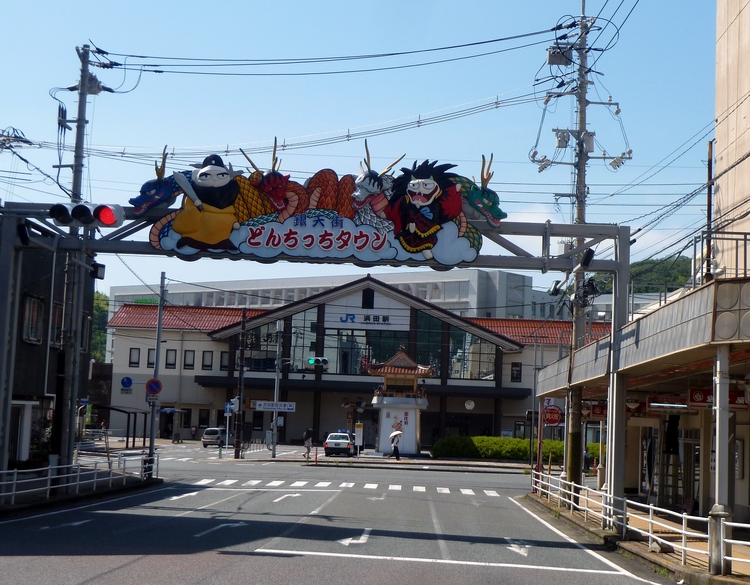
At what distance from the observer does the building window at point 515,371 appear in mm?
70500

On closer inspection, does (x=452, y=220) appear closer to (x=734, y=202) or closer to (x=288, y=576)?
(x=734, y=202)

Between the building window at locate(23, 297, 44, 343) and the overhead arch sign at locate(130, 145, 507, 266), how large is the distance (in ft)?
37.4

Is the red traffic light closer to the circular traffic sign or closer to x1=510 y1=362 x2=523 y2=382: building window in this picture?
the circular traffic sign

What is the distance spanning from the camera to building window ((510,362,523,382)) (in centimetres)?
7050

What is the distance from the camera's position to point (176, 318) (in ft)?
246

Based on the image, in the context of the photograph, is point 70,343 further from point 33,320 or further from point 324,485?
point 324,485

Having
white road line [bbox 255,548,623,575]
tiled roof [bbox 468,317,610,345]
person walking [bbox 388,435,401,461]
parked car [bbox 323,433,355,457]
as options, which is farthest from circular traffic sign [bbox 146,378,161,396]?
tiled roof [bbox 468,317,610,345]

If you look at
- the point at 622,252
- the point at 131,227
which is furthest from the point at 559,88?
the point at 131,227

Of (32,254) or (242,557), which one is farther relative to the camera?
(32,254)

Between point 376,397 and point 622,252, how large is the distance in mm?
39430

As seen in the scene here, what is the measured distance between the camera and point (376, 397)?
2328 inches

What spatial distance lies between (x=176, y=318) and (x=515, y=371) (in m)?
28.2

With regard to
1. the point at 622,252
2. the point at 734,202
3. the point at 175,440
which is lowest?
the point at 175,440

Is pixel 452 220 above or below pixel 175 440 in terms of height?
above
